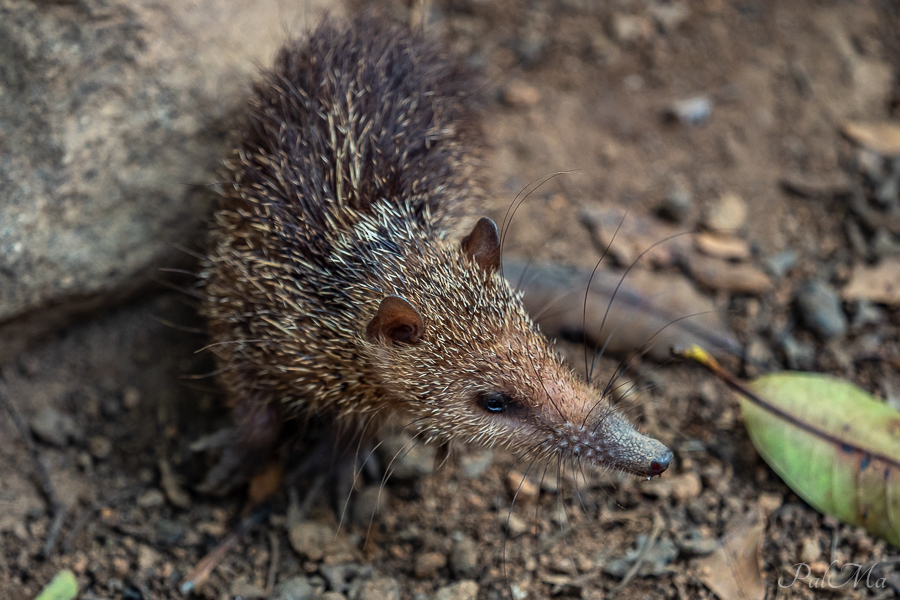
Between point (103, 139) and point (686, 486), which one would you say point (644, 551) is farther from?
point (103, 139)

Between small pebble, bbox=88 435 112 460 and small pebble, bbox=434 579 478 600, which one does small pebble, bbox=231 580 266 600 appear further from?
small pebble, bbox=88 435 112 460

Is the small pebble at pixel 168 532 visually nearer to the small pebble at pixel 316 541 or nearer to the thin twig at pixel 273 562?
the thin twig at pixel 273 562

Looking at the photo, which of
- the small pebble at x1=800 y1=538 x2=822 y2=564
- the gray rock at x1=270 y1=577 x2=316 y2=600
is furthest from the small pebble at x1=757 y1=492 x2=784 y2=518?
the gray rock at x1=270 y1=577 x2=316 y2=600

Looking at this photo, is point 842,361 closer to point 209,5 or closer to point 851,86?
point 851,86

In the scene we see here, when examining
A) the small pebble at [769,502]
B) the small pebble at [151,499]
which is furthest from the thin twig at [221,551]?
the small pebble at [769,502]

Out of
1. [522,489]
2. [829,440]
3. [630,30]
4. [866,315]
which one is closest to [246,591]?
[522,489]
